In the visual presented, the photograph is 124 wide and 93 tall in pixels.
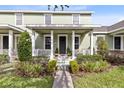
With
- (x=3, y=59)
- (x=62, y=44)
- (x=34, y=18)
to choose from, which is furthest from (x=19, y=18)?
(x=3, y=59)

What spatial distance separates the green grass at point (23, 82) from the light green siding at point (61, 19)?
14189 mm

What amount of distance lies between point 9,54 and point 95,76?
11.1 meters

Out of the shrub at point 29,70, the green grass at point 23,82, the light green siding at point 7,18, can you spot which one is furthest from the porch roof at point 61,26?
the green grass at point 23,82

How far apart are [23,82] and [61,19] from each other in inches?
617

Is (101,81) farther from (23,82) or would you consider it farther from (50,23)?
(50,23)

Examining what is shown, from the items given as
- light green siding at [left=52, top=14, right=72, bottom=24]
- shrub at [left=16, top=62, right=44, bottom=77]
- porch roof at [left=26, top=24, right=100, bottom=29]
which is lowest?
shrub at [left=16, top=62, right=44, bottom=77]

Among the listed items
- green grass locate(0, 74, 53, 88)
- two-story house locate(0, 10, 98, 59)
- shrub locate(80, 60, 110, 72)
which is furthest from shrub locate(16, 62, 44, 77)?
two-story house locate(0, 10, 98, 59)

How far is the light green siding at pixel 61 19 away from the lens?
1000 inches

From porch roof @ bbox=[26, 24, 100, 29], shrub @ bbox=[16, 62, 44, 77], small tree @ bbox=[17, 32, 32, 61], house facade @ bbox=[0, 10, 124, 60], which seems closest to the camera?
shrub @ bbox=[16, 62, 44, 77]

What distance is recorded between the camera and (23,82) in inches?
420

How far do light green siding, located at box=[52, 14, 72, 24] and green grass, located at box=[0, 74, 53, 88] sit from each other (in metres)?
14.2

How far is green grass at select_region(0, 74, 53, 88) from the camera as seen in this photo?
9836 mm

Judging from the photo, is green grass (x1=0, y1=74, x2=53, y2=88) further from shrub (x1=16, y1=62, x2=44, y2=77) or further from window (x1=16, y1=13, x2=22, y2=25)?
window (x1=16, y1=13, x2=22, y2=25)

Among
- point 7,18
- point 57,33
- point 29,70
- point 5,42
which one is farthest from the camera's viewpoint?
point 7,18
